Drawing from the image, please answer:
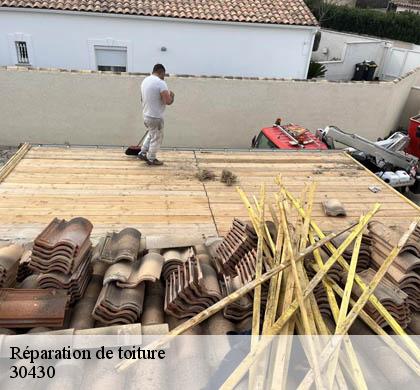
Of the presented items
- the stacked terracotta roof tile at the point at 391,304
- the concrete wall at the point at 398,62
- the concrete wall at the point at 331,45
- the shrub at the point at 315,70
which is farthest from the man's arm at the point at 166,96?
the concrete wall at the point at 331,45

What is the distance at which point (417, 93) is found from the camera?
16578mm

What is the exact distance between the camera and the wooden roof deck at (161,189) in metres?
5.35

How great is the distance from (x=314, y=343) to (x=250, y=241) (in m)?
1.53

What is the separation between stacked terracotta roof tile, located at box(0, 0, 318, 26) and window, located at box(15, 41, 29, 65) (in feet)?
4.66

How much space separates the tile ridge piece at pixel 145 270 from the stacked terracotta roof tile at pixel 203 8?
12.9 meters

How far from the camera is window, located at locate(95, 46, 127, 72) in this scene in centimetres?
1481

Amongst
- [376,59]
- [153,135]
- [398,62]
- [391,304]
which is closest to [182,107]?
[153,135]

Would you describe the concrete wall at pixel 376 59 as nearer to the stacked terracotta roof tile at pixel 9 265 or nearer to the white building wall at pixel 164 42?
the white building wall at pixel 164 42

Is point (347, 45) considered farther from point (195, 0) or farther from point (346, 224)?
point (346, 224)

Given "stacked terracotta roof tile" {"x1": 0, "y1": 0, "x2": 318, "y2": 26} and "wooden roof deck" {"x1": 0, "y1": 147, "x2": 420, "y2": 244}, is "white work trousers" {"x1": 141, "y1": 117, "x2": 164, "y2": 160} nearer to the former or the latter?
"wooden roof deck" {"x1": 0, "y1": 147, "x2": 420, "y2": 244}

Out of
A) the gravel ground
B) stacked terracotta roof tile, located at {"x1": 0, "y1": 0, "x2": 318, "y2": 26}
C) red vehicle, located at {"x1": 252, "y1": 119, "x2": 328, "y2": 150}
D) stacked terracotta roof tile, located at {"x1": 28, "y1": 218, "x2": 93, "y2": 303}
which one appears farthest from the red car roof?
the gravel ground

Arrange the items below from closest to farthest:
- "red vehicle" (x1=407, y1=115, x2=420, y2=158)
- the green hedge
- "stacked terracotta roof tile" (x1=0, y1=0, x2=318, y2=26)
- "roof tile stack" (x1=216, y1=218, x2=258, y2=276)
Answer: "roof tile stack" (x1=216, y1=218, x2=258, y2=276), "red vehicle" (x1=407, y1=115, x2=420, y2=158), "stacked terracotta roof tile" (x1=0, y1=0, x2=318, y2=26), the green hedge

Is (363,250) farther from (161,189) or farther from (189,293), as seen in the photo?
(161,189)

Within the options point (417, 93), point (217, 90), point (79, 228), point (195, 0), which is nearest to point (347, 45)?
point (417, 93)
